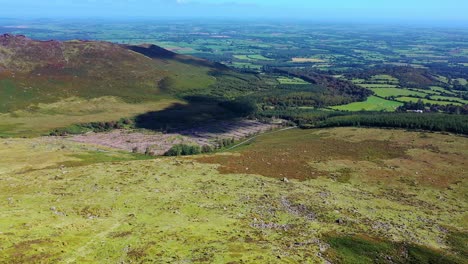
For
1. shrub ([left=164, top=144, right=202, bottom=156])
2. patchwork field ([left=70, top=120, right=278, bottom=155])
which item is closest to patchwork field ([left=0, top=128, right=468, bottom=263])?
shrub ([left=164, top=144, right=202, bottom=156])

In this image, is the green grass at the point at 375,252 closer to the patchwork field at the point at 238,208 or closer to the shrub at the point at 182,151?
the patchwork field at the point at 238,208

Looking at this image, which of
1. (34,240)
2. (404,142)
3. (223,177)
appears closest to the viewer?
(34,240)

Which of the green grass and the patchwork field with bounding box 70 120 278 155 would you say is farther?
the patchwork field with bounding box 70 120 278 155

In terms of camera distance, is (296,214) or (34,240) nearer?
(34,240)

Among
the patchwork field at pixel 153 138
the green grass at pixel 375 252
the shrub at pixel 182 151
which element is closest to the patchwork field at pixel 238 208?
the green grass at pixel 375 252

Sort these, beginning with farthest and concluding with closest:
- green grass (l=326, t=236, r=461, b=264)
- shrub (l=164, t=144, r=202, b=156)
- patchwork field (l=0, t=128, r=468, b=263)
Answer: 1. shrub (l=164, t=144, r=202, b=156)
2. green grass (l=326, t=236, r=461, b=264)
3. patchwork field (l=0, t=128, r=468, b=263)

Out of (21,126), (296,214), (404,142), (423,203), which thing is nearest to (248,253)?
(296,214)

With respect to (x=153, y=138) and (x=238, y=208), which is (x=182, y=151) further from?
(x=238, y=208)

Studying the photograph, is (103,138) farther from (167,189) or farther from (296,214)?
(296,214)

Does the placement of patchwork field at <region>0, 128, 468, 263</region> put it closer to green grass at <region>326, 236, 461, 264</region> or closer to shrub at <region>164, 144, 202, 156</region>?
green grass at <region>326, 236, 461, 264</region>
